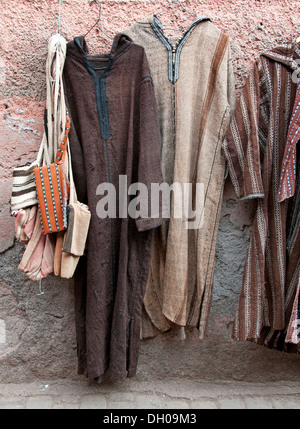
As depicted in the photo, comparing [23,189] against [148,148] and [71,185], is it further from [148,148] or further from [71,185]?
[148,148]

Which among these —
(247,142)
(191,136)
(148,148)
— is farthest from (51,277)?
(247,142)

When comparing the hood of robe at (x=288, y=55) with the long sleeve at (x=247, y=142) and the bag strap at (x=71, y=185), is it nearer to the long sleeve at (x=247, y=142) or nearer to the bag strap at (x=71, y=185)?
the long sleeve at (x=247, y=142)

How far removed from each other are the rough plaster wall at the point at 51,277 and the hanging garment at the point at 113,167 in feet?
0.66

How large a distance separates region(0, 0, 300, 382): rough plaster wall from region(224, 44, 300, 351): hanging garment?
0.52 feet

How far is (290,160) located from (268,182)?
5.2 inches

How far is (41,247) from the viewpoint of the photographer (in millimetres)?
1438

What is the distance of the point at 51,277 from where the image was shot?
166cm

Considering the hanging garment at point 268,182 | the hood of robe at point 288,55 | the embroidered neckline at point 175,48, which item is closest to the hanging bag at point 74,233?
the embroidered neckline at point 175,48

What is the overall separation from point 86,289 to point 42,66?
0.97 metres

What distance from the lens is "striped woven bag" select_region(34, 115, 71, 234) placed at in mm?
1355

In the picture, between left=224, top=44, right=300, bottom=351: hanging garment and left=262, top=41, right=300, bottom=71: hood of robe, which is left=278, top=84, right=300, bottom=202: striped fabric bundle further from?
left=262, top=41, right=300, bottom=71: hood of robe

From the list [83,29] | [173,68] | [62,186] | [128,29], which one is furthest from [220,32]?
[62,186]

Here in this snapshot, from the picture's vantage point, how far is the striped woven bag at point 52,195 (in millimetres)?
1355

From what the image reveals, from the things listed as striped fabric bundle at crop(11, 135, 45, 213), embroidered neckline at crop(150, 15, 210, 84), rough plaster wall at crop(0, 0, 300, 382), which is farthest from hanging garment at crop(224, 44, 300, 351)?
striped fabric bundle at crop(11, 135, 45, 213)
